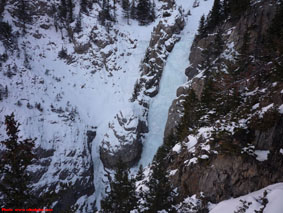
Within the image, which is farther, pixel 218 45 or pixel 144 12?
pixel 144 12

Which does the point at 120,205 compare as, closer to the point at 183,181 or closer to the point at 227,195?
the point at 183,181

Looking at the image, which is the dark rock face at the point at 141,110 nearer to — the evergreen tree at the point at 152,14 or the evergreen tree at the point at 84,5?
the evergreen tree at the point at 152,14

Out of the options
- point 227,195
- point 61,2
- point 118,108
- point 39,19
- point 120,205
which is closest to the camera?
point 227,195

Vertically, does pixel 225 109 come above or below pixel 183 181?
above

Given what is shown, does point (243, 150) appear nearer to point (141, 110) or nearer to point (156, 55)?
point (141, 110)

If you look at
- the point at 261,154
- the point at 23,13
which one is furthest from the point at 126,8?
the point at 261,154

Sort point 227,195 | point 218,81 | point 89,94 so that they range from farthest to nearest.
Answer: point 89,94 < point 227,195 < point 218,81

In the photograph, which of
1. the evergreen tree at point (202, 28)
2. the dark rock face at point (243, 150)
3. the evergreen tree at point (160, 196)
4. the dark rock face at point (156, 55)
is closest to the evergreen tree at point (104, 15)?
the dark rock face at point (156, 55)

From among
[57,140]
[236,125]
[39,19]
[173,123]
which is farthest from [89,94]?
[236,125]
